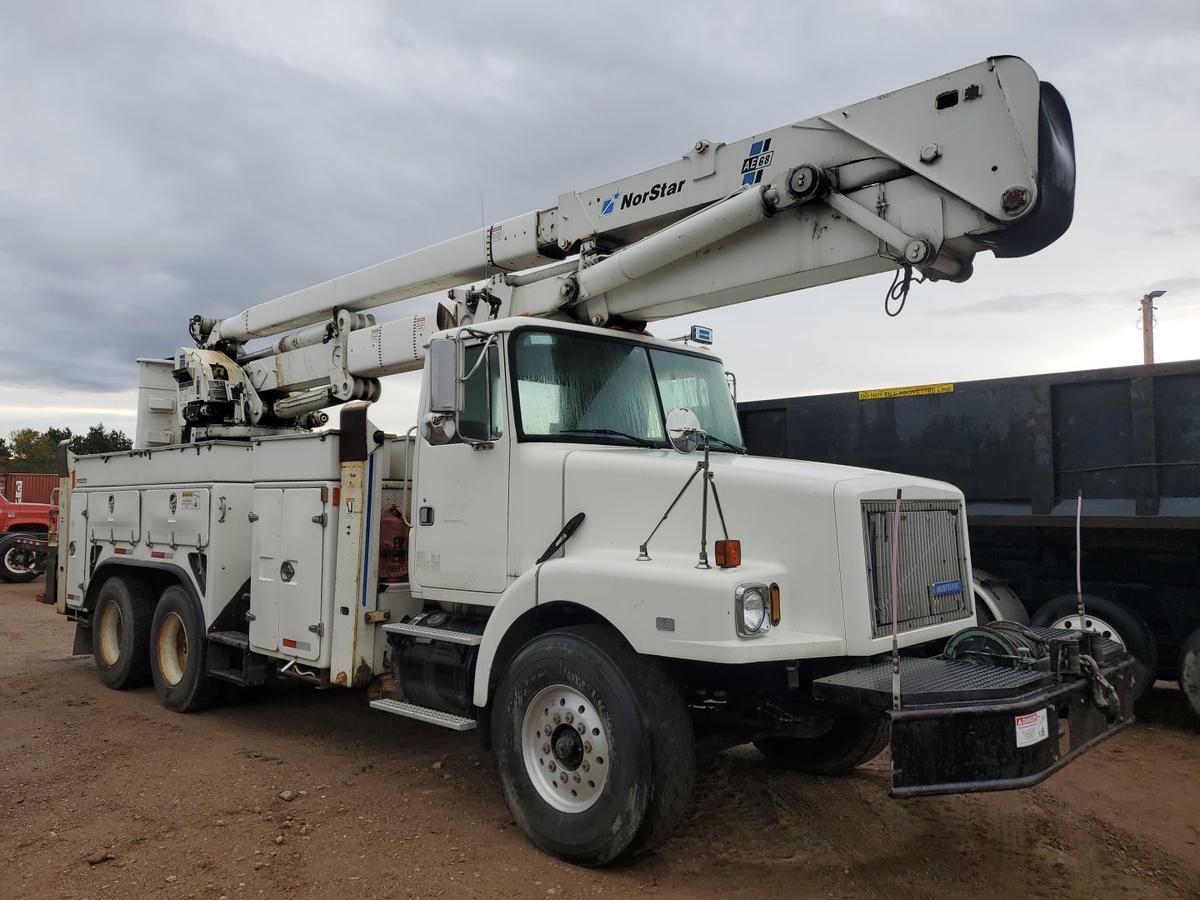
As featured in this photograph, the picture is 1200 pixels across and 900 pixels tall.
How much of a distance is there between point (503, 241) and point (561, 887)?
4.43 meters

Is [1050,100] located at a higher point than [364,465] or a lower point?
higher

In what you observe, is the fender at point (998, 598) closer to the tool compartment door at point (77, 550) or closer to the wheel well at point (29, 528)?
the tool compartment door at point (77, 550)

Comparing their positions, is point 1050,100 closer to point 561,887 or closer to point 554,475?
point 554,475

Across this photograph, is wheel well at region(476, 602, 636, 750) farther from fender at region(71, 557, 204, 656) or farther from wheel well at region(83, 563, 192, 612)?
wheel well at region(83, 563, 192, 612)

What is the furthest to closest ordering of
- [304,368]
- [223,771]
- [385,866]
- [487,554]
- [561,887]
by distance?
1. [304,368]
2. [223,771]
3. [487,554]
4. [385,866]
5. [561,887]

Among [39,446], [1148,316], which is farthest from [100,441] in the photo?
[1148,316]

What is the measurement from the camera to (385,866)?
14.5 ft

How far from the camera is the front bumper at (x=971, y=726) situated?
3.59m

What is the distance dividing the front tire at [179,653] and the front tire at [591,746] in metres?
3.64

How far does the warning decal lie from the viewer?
359cm

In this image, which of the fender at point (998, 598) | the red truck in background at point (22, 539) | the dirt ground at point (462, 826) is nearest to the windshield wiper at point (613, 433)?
the dirt ground at point (462, 826)

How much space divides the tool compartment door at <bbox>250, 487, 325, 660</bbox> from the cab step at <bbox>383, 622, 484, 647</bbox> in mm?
708

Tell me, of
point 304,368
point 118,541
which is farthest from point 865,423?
point 118,541

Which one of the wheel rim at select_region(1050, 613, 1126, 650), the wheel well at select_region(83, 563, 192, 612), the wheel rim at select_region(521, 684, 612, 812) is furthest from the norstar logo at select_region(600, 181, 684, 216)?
the wheel well at select_region(83, 563, 192, 612)
